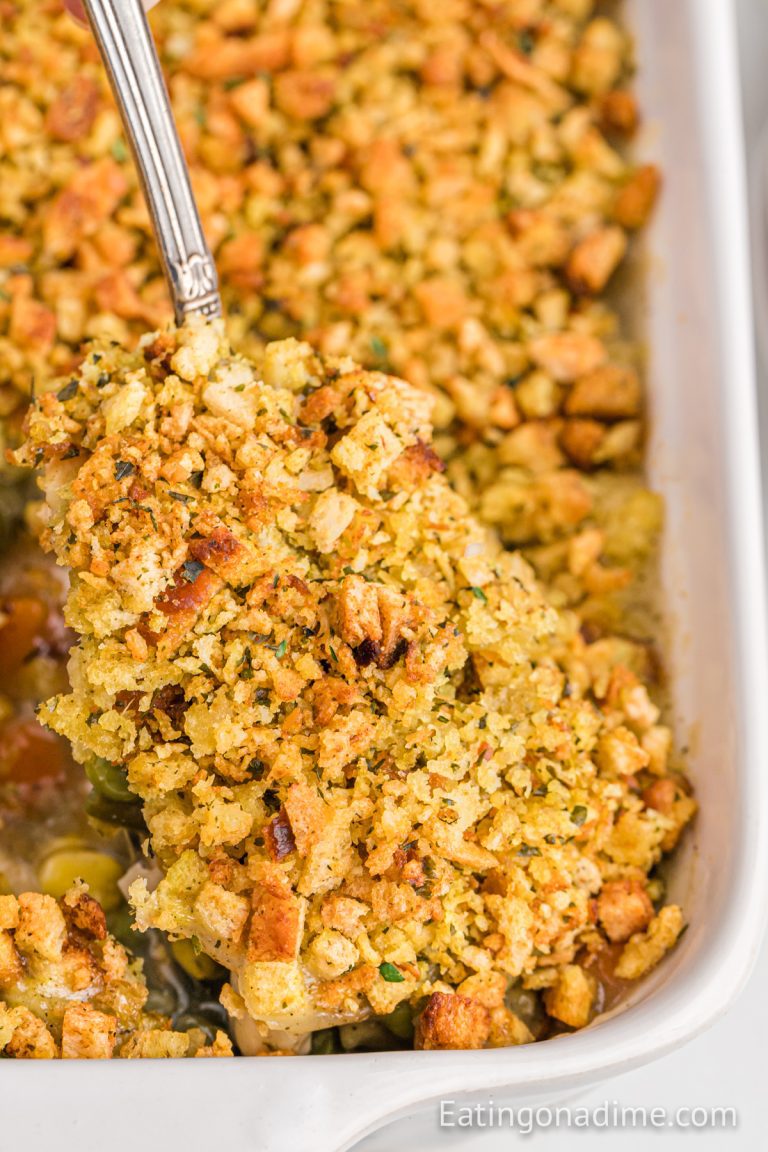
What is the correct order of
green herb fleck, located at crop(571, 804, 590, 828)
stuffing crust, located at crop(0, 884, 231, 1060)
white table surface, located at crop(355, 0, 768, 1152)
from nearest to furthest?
stuffing crust, located at crop(0, 884, 231, 1060) → green herb fleck, located at crop(571, 804, 590, 828) → white table surface, located at crop(355, 0, 768, 1152)

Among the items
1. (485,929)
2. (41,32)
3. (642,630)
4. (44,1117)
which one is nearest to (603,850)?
(485,929)

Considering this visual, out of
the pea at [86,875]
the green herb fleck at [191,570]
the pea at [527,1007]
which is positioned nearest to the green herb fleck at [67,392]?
the green herb fleck at [191,570]

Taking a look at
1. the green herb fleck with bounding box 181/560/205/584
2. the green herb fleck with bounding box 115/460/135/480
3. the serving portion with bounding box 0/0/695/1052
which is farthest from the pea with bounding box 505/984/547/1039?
the green herb fleck with bounding box 115/460/135/480

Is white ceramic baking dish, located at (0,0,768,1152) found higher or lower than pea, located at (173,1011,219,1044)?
higher

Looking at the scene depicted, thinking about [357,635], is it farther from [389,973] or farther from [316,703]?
[389,973]

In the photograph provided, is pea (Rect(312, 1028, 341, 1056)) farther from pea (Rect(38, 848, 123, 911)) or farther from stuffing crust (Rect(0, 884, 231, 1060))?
pea (Rect(38, 848, 123, 911))

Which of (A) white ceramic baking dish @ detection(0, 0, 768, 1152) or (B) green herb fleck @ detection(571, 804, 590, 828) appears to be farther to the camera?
(B) green herb fleck @ detection(571, 804, 590, 828)
